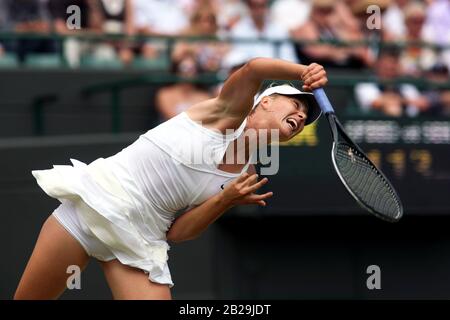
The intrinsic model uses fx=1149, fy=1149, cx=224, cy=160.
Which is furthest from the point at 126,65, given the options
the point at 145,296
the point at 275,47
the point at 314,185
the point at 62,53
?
the point at 145,296

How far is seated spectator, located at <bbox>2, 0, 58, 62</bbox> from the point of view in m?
9.08

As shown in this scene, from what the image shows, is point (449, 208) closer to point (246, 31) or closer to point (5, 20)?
point (246, 31)

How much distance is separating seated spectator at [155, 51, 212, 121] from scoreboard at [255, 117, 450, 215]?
30.5 inches

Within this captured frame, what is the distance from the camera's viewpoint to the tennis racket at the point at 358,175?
15.5ft

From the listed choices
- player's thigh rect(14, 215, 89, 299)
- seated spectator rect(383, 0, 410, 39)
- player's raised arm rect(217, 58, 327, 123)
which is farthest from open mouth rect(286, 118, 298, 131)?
seated spectator rect(383, 0, 410, 39)

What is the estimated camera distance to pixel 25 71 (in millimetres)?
8867

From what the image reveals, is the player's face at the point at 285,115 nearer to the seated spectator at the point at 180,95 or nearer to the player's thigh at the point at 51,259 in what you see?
the player's thigh at the point at 51,259

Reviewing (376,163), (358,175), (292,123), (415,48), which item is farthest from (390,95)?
(358,175)

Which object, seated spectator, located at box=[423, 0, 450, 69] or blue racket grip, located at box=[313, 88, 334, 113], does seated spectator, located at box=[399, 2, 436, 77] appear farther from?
blue racket grip, located at box=[313, 88, 334, 113]

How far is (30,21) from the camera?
9.12 m
